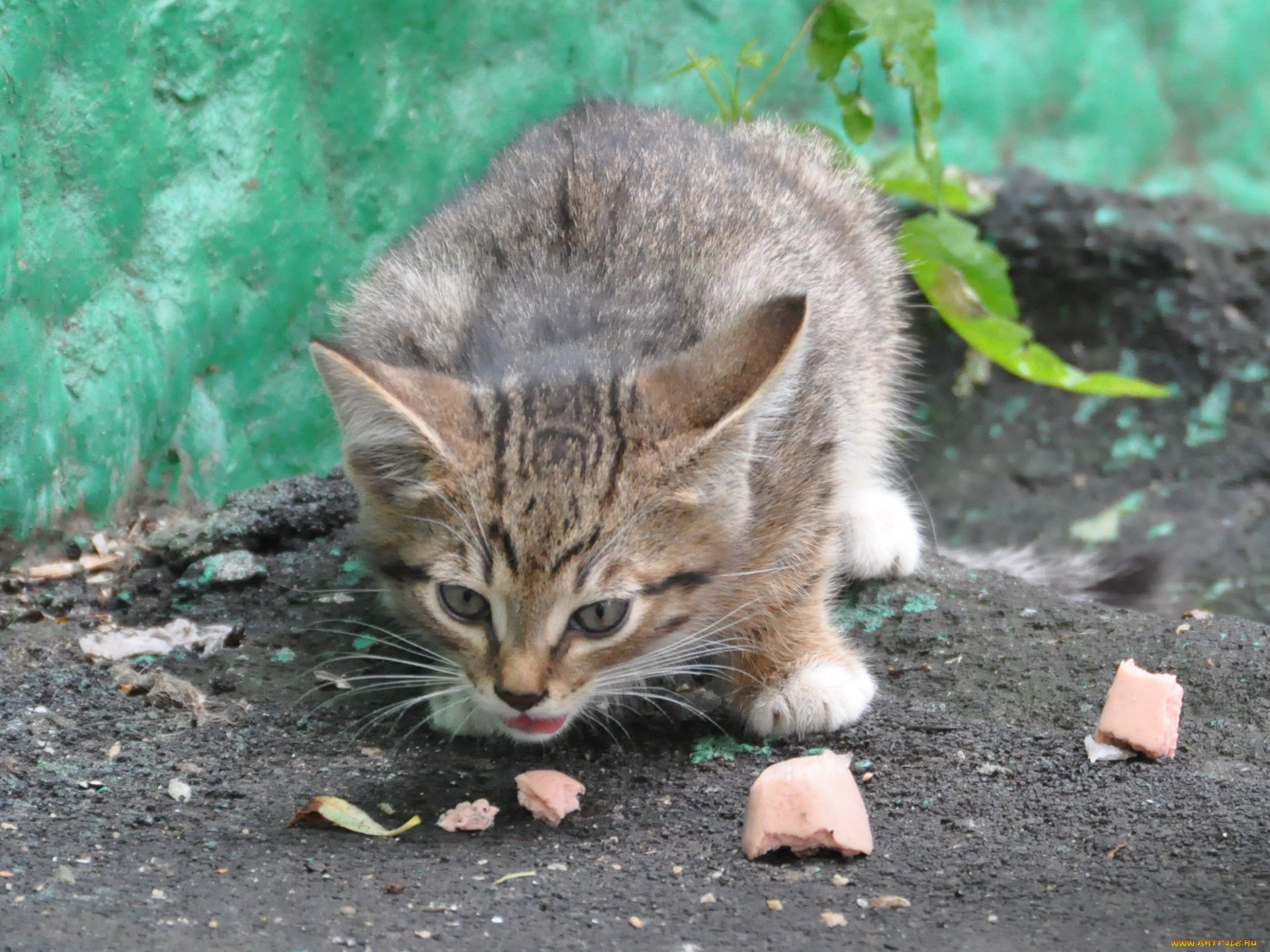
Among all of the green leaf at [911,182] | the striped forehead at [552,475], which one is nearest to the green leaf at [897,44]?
the green leaf at [911,182]

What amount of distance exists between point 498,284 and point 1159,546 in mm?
3703

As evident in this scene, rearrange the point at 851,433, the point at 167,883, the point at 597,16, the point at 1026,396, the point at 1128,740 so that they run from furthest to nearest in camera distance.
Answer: the point at 1026,396 < the point at 597,16 < the point at 851,433 < the point at 1128,740 < the point at 167,883

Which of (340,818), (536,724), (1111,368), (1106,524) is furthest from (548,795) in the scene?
(1111,368)

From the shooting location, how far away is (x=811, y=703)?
3.67 meters

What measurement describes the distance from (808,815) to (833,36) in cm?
353

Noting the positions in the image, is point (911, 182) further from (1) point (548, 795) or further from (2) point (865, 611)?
(1) point (548, 795)

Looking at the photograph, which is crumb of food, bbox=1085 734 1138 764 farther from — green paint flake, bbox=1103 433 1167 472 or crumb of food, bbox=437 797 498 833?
green paint flake, bbox=1103 433 1167 472

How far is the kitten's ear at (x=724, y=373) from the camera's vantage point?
3146 millimetres

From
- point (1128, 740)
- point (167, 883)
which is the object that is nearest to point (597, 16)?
point (1128, 740)

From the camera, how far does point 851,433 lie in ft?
13.9

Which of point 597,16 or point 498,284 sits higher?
point 597,16

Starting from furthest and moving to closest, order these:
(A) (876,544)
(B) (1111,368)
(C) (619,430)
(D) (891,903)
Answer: (B) (1111,368) < (A) (876,544) < (C) (619,430) < (D) (891,903)

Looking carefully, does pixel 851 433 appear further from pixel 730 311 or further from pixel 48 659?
pixel 48 659

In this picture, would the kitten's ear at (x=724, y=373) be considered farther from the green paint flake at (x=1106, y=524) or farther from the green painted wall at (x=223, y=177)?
the green paint flake at (x=1106, y=524)
